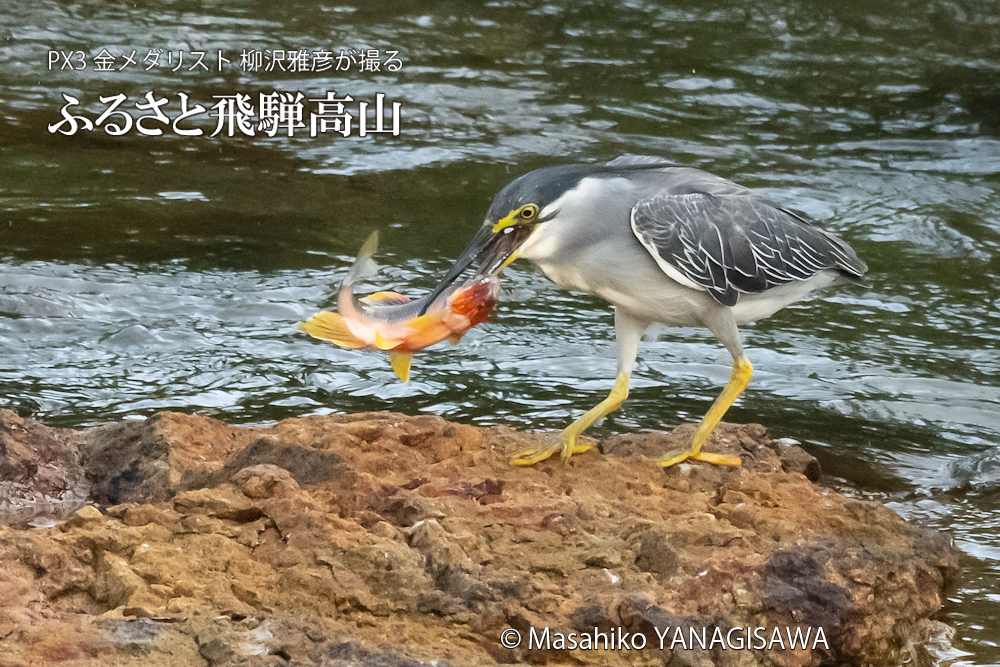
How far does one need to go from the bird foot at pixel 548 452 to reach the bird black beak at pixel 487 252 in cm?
74

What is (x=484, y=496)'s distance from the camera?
13.3 feet

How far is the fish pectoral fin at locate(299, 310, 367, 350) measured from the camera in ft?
12.9

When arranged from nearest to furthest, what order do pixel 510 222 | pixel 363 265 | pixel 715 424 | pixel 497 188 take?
pixel 363 265
pixel 510 222
pixel 715 424
pixel 497 188

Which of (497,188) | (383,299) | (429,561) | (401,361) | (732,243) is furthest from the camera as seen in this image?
(497,188)

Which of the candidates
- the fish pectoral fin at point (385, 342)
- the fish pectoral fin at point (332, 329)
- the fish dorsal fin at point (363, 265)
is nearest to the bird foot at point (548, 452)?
the fish pectoral fin at point (385, 342)

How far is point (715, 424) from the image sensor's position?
456cm

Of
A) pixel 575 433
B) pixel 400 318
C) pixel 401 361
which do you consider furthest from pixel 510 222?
pixel 575 433

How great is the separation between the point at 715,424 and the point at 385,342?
4.48 feet

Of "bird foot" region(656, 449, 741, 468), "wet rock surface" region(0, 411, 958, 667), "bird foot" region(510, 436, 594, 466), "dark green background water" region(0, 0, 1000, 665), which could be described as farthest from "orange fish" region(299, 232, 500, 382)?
"dark green background water" region(0, 0, 1000, 665)

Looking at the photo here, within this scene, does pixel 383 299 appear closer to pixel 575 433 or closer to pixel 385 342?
pixel 385 342

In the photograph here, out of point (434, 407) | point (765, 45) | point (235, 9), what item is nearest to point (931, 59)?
point (765, 45)

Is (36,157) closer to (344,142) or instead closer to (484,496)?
(344,142)

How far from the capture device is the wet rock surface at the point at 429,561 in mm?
3170

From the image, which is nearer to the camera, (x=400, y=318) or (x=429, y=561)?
(x=429, y=561)
